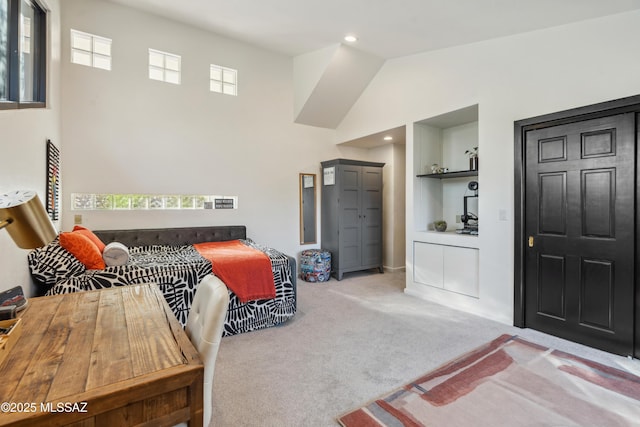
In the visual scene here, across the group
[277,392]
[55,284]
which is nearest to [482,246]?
[277,392]

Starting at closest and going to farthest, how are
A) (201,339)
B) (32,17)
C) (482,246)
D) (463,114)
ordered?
(201,339)
(32,17)
(482,246)
(463,114)

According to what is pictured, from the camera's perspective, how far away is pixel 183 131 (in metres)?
4.35

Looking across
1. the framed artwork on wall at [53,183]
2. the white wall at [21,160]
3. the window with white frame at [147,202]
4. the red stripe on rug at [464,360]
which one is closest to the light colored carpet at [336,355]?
the red stripe on rug at [464,360]

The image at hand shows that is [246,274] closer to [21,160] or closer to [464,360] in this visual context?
[21,160]

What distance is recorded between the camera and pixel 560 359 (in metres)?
2.46

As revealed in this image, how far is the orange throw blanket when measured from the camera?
118 inches

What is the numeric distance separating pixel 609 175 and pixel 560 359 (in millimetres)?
1550

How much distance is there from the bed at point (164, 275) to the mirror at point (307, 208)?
1.84 meters

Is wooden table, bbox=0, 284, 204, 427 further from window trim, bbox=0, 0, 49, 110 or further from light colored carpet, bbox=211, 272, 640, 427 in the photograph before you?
window trim, bbox=0, 0, 49, 110

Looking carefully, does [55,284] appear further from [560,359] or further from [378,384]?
[560,359]

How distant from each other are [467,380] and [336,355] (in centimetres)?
97

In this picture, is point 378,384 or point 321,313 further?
point 321,313

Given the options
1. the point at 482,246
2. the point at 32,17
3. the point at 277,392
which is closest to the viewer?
the point at 277,392

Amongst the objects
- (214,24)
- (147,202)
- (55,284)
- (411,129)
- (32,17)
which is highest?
(214,24)
